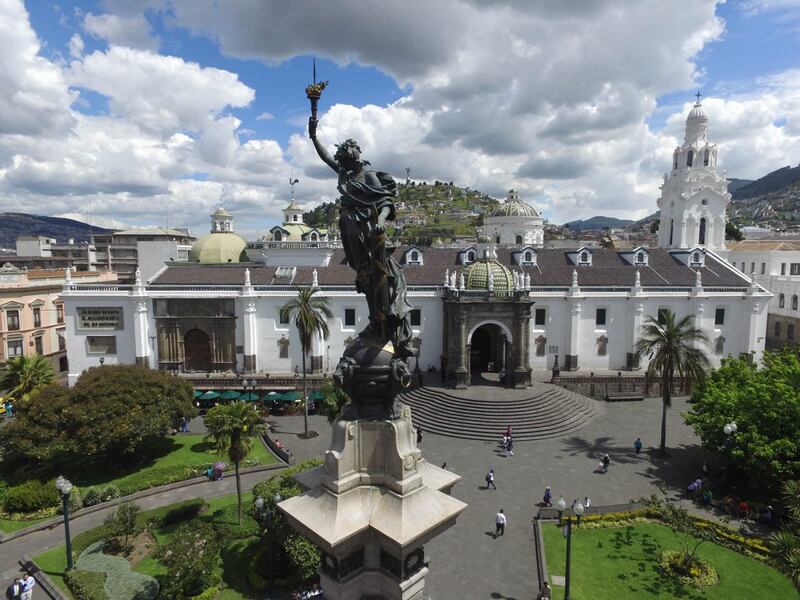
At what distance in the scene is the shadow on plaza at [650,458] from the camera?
25.8 metres

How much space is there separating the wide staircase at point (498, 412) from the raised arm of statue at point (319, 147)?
86.1 ft

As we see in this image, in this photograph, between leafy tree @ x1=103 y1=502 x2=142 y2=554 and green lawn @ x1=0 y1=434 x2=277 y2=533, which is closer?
leafy tree @ x1=103 y1=502 x2=142 y2=554

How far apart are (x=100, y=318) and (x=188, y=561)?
31.5m

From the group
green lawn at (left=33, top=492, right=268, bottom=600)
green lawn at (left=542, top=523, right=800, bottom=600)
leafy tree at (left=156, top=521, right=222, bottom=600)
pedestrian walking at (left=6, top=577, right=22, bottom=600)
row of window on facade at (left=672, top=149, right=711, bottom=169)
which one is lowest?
green lawn at (left=33, top=492, right=268, bottom=600)

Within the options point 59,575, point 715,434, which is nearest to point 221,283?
point 59,575

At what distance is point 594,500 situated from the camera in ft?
75.6

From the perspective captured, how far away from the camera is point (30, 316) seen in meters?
46.6

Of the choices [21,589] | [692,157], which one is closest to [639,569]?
[21,589]

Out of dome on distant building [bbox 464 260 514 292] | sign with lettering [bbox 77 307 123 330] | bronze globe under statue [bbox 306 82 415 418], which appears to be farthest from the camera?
sign with lettering [bbox 77 307 123 330]

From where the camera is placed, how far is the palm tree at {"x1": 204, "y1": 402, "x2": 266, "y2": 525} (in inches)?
813

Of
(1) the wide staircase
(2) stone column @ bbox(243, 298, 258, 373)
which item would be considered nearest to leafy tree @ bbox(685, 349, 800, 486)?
(1) the wide staircase

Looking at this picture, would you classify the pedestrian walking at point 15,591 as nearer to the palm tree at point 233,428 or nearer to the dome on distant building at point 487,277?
the palm tree at point 233,428

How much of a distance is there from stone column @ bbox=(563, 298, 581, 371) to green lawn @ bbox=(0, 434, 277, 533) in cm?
2619

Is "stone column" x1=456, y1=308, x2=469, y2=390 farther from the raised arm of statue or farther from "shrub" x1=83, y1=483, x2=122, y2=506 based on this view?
the raised arm of statue
